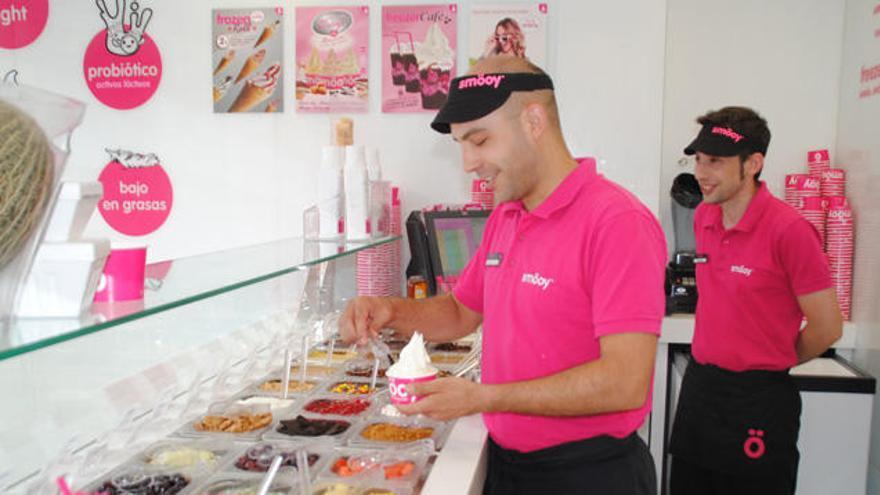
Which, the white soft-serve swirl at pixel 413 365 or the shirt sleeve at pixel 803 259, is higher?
the shirt sleeve at pixel 803 259

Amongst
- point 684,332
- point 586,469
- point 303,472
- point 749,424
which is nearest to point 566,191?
point 586,469

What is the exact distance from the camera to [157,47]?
4184 millimetres

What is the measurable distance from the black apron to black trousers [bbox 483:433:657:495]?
4.09 feet

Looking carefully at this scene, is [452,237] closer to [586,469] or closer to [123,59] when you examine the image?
[586,469]

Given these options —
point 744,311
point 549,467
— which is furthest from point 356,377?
point 744,311

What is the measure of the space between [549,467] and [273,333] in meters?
1.48

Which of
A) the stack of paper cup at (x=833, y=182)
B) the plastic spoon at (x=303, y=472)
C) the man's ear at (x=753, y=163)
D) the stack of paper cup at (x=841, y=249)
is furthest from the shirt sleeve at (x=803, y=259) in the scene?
the plastic spoon at (x=303, y=472)

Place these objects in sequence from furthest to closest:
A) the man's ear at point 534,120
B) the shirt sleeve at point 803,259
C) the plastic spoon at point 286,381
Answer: the shirt sleeve at point 803,259 → the plastic spoon at point 286,381 → the man's ear at point 534,120

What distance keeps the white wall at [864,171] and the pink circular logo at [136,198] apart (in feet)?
12.7

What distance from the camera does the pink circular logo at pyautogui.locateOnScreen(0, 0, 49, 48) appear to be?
4207 millimetres

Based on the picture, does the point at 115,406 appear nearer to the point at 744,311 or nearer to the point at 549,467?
the point at 549,467

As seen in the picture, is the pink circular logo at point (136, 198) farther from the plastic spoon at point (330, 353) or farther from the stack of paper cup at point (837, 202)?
the stack of paper cup at point (837, 202)

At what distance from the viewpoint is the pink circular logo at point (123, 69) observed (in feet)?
13.7

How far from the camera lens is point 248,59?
4074mm
